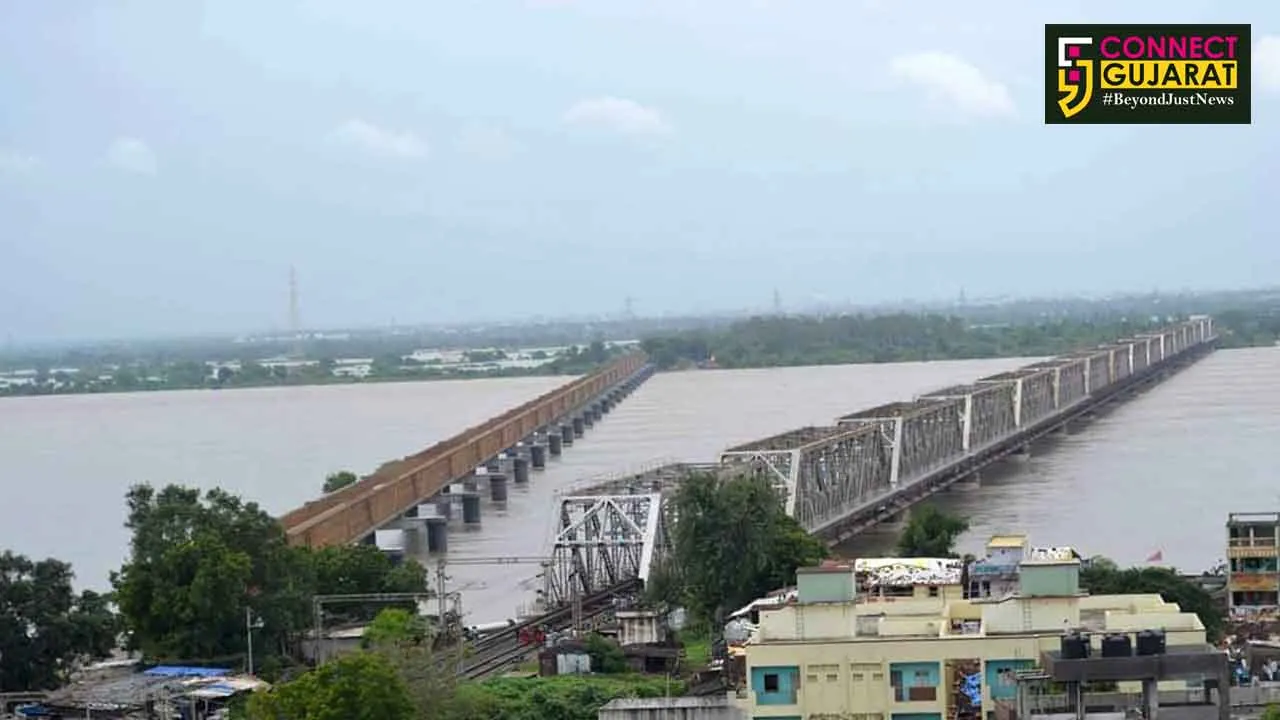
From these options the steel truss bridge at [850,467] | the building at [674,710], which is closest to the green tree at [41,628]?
the steel truss bridge at [850,467]

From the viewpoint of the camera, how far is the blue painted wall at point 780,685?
31.1ft

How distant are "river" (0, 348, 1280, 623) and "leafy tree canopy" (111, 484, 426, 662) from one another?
3.24 meters

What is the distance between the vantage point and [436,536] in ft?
90.1

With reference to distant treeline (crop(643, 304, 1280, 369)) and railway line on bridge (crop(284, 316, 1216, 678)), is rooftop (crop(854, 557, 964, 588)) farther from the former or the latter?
distant treeline (crop(643, 304, 1280, 369))

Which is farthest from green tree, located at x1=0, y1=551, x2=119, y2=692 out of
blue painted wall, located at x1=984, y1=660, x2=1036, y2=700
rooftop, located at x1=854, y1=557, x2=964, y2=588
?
blue painted wall, located at x1=984, y1=660, x2=1036, y2=700

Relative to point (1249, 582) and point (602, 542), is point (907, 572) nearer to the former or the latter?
point (1249, 582)

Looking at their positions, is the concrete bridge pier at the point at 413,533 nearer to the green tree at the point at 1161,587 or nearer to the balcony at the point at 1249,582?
Result: the green tree at the point at 1161,587

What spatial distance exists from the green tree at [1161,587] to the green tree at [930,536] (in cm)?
313

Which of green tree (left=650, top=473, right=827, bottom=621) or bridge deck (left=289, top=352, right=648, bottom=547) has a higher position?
green tree (left=650, top=473, right=827, bottom=621)

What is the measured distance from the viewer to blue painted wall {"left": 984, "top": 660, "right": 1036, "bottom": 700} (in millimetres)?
9273

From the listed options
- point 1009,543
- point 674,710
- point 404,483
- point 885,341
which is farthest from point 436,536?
point 885,341

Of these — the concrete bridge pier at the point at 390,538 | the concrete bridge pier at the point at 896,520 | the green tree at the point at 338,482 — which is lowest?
the concrete bridge pier at the point at 390,538

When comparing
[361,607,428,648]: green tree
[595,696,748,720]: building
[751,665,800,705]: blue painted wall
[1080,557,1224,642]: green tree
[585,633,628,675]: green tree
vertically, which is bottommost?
[585,633,628,675]: green tree

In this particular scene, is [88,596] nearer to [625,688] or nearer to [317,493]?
[625,688]
